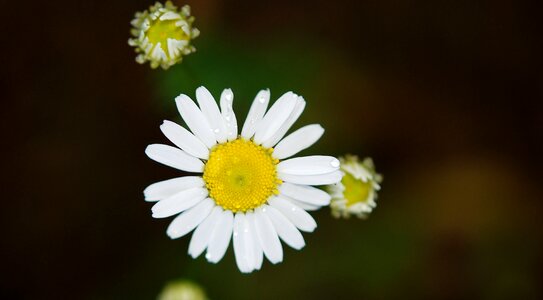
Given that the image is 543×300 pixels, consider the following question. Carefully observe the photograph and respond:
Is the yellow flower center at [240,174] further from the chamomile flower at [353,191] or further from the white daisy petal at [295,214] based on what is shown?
the chamomile flower at [353,191]

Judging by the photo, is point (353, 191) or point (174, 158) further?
point (353, 191)

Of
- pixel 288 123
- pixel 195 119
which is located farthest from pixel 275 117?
pixel 195 119

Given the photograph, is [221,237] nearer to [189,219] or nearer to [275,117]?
[189,219]

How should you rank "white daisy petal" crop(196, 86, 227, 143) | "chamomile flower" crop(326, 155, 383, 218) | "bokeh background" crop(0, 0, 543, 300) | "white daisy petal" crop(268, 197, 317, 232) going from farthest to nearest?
1. "bokeh background" crop(0, 0, 543, 300)
2. "chamomile flower" crop(326, 155, 383, 218)
3. "white daisy petal" crop(268, 197, 317, 232)
4. "white daisy petal" crop(196, 86, 227, 143)

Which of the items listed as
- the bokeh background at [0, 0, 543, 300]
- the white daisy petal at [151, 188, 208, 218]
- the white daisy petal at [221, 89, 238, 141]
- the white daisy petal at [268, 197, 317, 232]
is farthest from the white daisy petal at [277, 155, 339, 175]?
the bokeh background at [0, 0, 543, 300]

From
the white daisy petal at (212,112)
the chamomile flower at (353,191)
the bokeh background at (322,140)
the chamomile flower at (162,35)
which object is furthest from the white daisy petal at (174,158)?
the bokeh background at (322,140)

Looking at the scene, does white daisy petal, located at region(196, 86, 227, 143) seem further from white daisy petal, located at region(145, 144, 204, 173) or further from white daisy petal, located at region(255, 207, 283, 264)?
white daisy petal, located at region(255, 207, 283, 264)
